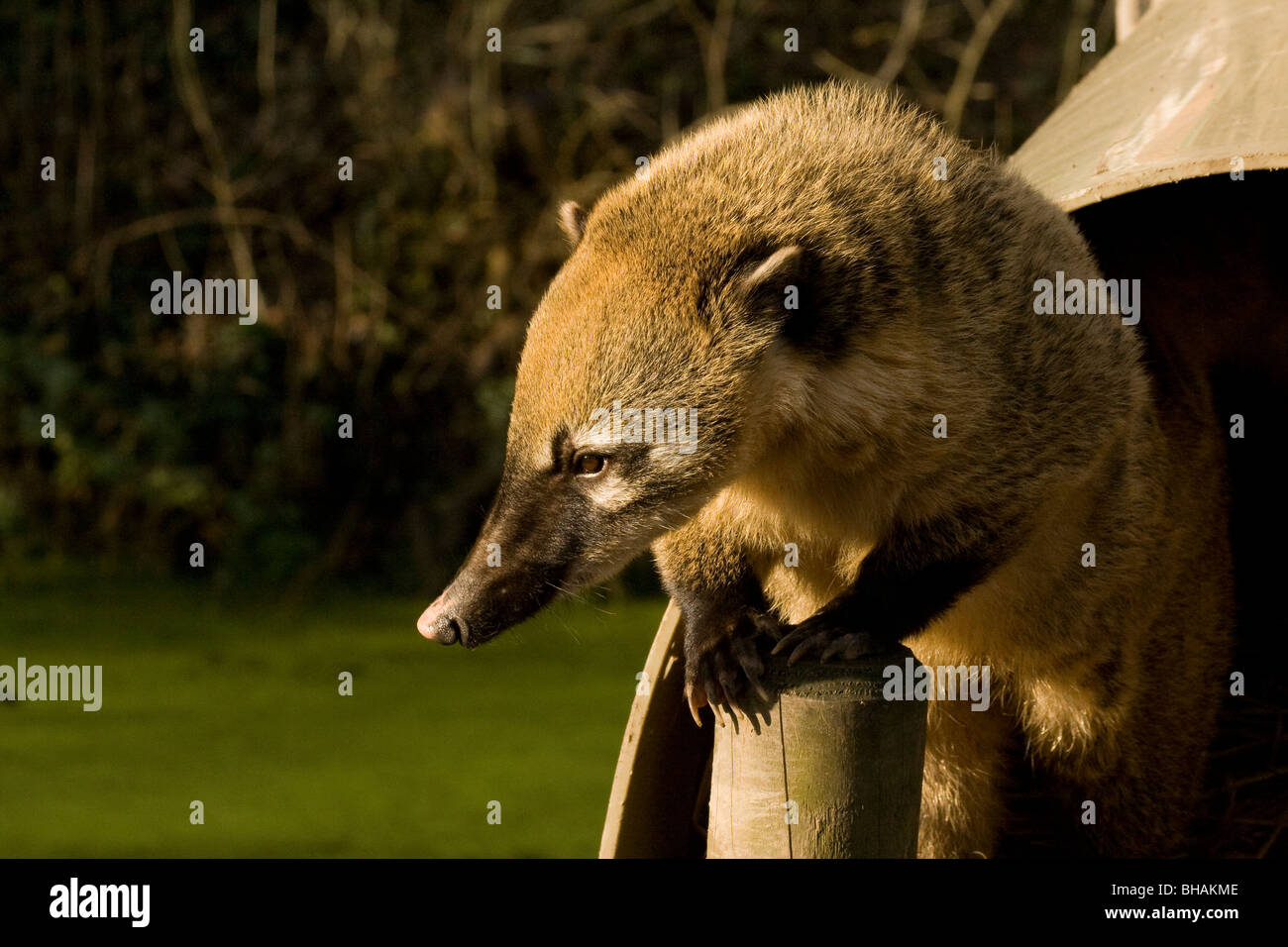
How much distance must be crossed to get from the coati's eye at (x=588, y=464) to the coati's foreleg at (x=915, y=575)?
502 millimetres

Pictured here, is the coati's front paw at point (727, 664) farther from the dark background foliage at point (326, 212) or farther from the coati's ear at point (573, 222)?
the dark background foliage at point (326, 212)

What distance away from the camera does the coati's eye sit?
2.69m

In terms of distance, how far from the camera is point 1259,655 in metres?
4.31

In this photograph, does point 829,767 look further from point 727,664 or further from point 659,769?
point 659,769

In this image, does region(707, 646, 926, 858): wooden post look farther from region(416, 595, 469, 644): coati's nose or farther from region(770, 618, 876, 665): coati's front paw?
region(416, 595, 469, 644): coati's nose

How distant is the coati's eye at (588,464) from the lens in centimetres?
269

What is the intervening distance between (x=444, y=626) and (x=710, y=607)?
24.1 inches

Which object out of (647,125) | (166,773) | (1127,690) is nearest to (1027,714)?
(1127,690)

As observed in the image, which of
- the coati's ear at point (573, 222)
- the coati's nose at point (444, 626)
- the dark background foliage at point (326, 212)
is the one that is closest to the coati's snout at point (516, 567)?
the coati's nose at point (444, 626)

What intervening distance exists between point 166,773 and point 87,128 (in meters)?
3.95

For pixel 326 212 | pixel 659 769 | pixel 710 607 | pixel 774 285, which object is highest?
pixel 326 212

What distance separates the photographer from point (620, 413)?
262 cm

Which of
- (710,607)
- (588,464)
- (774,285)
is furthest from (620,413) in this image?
(710,607)
